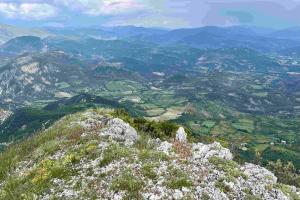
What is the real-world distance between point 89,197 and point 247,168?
87.0 ft

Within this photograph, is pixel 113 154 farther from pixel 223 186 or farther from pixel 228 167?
pixel 223 186

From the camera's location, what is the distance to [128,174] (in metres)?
60.1

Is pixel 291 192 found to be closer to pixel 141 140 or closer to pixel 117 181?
pixel 117 181

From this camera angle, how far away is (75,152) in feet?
242

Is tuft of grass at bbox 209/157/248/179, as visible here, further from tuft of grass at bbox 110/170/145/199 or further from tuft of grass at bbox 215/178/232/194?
tuft of grass at bbox 110/170/145/199

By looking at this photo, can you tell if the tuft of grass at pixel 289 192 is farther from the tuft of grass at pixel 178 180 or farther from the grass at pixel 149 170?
the grass at pixel 149 170

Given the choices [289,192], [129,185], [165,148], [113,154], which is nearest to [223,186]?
[289,192]

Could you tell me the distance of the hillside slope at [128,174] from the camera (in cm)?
5666

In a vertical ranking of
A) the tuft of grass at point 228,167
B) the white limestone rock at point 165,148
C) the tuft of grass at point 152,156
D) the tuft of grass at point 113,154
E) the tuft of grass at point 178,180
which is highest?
the tuft of grass at point 178,180

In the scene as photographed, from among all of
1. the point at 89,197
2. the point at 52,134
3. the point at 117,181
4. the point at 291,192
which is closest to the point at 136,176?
the point at 117,181

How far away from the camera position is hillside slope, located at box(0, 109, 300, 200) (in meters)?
56.7

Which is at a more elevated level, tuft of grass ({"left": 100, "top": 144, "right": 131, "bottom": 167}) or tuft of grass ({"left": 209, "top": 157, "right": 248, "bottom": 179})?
tuft of grass ({"left": 100, "top": 144, "right": 131, "bottom": 167})

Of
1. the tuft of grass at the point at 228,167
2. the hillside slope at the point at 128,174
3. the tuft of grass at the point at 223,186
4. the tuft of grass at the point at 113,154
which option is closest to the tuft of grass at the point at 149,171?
the hillside slope at the point at 128,174

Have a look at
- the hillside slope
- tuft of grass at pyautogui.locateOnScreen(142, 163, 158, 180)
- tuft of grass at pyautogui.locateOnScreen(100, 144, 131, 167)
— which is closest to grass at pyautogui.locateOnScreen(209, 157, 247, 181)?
the hillside slope
